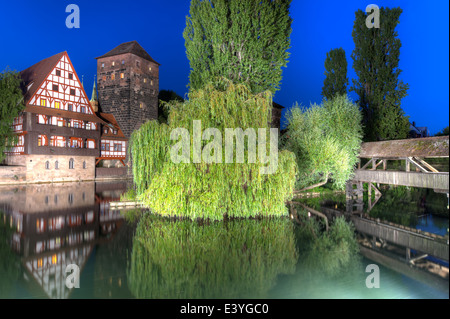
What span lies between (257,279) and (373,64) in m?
29.0

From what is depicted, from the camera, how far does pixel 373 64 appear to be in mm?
30156

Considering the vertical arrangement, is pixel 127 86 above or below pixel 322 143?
above

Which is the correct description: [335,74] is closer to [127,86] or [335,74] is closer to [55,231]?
[127,86]

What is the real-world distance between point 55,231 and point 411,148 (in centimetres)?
1627

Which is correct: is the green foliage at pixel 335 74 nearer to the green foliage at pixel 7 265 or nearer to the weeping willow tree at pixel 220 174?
the weeping willow tree at pixel 220 174

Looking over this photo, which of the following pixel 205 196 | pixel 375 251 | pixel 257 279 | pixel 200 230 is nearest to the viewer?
pixel 257 279

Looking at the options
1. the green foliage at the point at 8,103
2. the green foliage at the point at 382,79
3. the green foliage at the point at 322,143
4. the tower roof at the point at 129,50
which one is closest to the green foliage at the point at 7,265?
the green foliage at the point at 322,143

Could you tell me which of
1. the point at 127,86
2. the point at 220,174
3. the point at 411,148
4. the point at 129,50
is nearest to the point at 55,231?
the point at 220,174

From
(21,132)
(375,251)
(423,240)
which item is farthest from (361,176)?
(21,132)

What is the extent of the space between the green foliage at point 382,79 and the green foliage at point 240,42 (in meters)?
13.8

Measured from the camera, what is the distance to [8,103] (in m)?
28.3

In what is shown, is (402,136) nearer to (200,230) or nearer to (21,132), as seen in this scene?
(200,230)

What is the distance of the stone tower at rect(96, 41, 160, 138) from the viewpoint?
40.4 meters

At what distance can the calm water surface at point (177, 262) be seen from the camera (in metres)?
6.41
